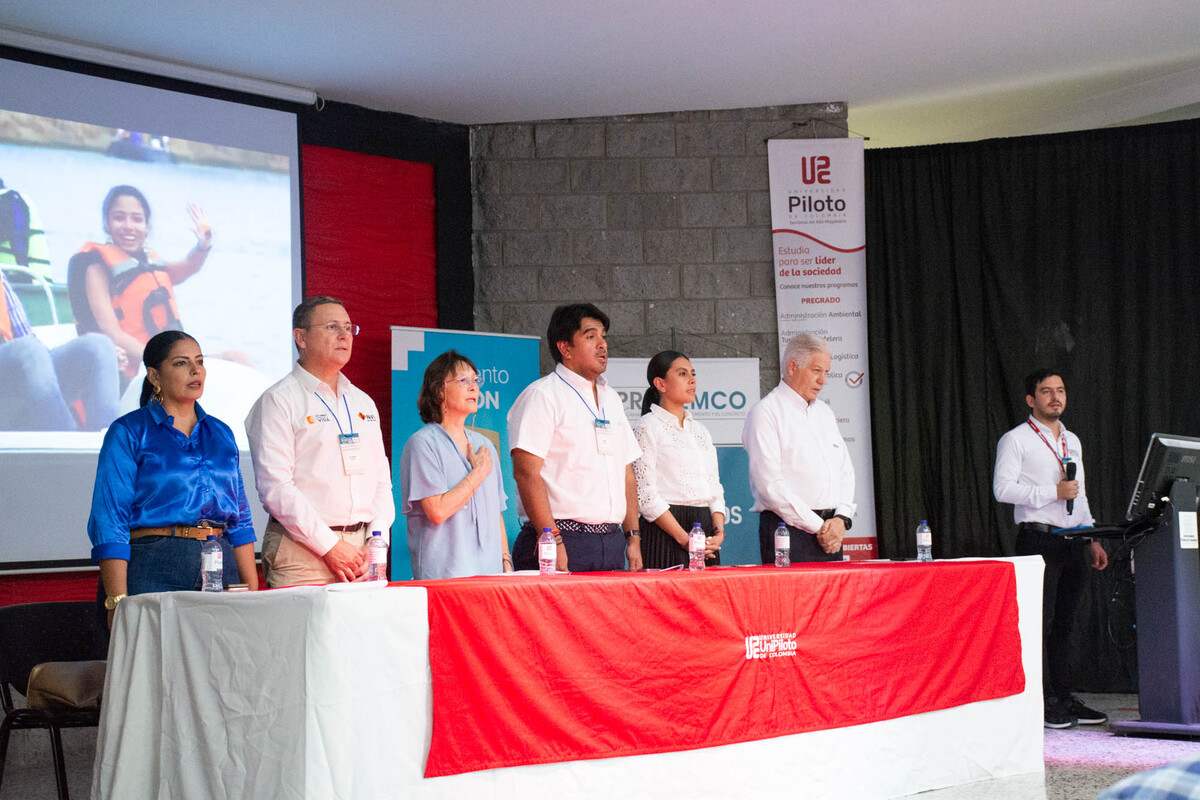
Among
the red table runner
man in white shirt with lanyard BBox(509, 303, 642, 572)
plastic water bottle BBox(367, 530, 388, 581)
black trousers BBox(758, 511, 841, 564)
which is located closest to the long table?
the red table runner

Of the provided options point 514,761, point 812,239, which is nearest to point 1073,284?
point 812,239

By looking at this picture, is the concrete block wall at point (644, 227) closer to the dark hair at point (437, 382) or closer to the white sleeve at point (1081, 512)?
the white sleeve at point (1081, 512)

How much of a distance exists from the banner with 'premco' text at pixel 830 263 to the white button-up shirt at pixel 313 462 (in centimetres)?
363

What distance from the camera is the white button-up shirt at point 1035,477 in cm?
593

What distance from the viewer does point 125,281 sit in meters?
5.70

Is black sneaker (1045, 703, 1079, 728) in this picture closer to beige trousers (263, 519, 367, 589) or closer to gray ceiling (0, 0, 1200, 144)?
gray ceiling (0, 0, 1200, 144)

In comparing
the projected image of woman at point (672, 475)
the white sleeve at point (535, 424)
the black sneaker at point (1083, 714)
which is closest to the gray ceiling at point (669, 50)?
the projected image of woman at point (672, 475)

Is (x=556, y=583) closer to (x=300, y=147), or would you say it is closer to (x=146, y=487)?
(x=146, y=487)

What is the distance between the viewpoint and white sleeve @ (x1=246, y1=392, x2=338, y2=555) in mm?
3457

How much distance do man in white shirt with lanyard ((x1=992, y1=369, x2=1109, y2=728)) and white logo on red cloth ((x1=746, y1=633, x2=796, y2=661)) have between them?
2.68 metres

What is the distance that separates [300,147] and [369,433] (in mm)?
3174

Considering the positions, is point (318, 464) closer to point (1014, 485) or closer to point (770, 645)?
point (770, 645)

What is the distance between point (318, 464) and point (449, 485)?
386 millimetres

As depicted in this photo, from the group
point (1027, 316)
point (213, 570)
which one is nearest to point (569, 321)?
point (213, 570)
